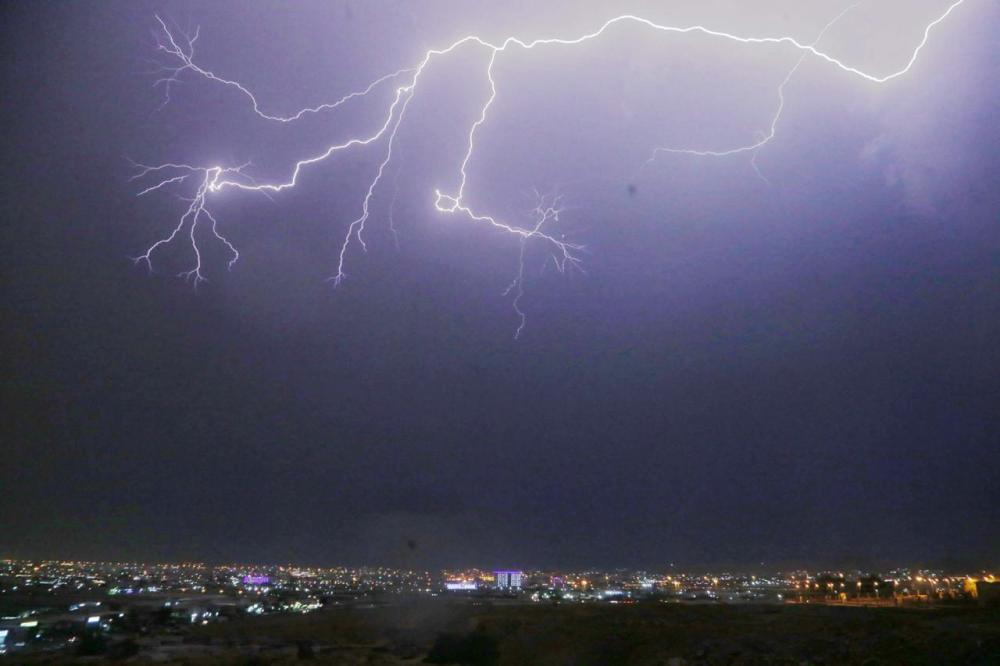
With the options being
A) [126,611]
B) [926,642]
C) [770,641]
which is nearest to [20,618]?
[126,611]

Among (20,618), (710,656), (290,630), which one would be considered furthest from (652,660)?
(20,618)

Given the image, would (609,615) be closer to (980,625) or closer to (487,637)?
(487,637)

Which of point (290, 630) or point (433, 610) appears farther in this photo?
point (433, 610)

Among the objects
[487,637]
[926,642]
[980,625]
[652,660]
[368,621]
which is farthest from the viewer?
[368,621]

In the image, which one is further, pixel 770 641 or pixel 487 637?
pixel 487 637

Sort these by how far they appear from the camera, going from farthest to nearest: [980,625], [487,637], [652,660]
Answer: [487,637]
[980,625]
[652,660]

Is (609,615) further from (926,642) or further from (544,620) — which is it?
(926,642)
